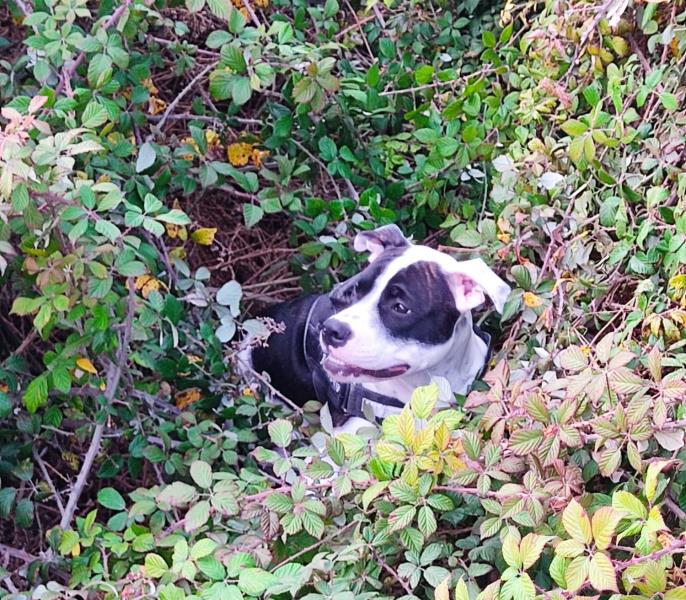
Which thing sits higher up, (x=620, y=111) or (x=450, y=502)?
(x=620, y=111)

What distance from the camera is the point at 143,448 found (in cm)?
167

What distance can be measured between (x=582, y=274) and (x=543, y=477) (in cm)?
68

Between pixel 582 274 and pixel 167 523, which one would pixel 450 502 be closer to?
pixel 167 523

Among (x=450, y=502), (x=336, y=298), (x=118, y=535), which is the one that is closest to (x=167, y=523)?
(x=118, y=535)

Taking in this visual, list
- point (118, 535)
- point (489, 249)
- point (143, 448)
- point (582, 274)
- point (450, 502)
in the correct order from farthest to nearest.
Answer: point (489, 249) → point (582, 274) → point (143, 448) → point (118, 535) → point (450, 502)

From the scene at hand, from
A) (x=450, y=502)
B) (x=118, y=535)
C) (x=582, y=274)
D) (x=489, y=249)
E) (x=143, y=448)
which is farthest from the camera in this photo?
(x=489, y=249)

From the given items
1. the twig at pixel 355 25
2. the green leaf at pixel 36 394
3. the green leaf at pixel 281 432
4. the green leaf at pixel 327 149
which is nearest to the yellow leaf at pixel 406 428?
the green leaf at pixel 281 432

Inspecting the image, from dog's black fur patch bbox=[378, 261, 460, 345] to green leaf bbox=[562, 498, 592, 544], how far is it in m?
0.64

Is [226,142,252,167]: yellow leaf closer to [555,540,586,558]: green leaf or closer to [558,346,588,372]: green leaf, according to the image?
[558,346,588,372]: green leaf

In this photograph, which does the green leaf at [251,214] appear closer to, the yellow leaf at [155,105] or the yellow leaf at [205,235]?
the yellow leaf at [205,235]

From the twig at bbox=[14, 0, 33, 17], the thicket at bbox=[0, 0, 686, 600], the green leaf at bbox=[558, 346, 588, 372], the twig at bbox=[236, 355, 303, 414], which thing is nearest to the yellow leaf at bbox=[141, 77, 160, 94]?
the thicket at bbox=[0, 0, 686, 600]

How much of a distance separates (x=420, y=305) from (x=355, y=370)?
0.17 meters

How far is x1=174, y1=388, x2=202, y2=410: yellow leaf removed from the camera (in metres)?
1.80

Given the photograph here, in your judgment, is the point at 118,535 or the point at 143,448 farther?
the point at 143,448
